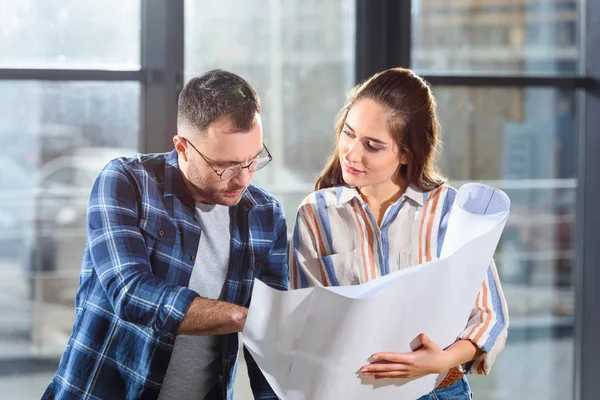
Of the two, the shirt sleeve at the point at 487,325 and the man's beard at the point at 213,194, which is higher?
the man's beard at the point at 213,194

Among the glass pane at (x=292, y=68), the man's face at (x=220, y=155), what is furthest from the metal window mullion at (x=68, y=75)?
the man's face at (x=220, y=155)

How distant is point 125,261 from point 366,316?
0.49m

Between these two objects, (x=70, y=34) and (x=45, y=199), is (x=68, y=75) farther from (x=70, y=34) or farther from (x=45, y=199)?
(x=45, y=199)

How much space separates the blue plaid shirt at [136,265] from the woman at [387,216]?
0.13 metres

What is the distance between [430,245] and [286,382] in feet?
1.39

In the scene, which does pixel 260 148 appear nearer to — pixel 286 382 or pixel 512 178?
pixel 286 382

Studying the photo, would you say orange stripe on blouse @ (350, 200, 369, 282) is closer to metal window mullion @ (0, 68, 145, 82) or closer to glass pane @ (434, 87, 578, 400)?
metal window mullion @ (0, 68, 145, 82)

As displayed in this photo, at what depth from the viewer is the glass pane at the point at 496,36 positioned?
2789mm

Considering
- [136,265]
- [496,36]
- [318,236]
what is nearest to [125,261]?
[136,265]

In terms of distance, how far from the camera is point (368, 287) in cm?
128

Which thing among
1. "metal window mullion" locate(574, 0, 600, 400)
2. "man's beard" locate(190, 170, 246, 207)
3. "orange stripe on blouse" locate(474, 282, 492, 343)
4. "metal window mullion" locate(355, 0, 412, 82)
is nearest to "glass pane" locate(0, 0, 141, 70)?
"metal window mullion" locate(355, 0, 412, 82)

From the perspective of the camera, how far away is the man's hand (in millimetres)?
1386

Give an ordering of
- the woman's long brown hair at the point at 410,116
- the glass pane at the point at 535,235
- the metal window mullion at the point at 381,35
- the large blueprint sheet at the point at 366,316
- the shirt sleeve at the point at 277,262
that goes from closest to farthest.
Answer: the large blueprint sheet at the point at 366,316 → the woman's long brown hair at the point at 410,116 → the shirt sleeve at the point at 277,262 → the metal window mullion at the point at 381,35 → the glass pane at the point at 535,235

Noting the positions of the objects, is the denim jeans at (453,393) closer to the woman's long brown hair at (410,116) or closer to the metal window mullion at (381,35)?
the woman's long brown hair at (410,116)
